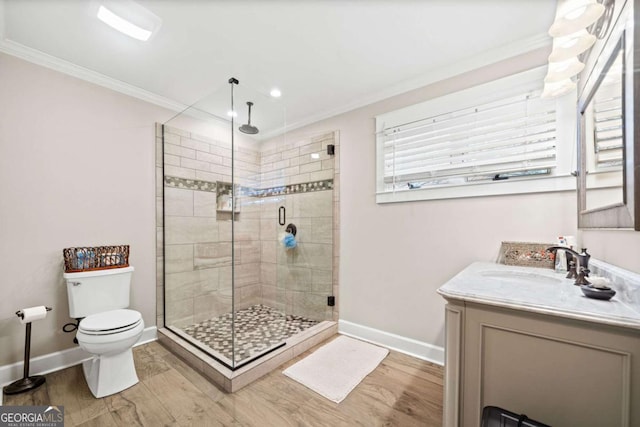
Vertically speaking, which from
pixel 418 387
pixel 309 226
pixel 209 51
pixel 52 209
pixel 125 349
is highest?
pixel 209 51

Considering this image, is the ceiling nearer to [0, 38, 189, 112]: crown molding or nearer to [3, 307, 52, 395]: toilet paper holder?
[0, 38, 189, 112]: crown molding

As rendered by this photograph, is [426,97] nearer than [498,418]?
No

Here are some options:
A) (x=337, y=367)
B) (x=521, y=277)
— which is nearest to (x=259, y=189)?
(x=337, y=367)

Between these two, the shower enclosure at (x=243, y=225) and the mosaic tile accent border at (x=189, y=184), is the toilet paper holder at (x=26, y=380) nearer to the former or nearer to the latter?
the shower enclosure at (x=243, y=225)

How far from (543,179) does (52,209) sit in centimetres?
361

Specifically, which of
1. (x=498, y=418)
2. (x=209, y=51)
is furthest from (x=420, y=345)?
(x=209, y=51)

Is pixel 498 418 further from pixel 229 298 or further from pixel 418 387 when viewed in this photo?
pixel 229 298

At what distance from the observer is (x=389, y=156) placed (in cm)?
237

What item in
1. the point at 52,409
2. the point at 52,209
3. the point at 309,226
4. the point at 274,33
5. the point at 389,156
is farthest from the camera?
the point at 309,226

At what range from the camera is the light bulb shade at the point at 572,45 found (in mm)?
1137

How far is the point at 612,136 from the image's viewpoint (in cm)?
103

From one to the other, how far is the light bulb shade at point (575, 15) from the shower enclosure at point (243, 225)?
190cm

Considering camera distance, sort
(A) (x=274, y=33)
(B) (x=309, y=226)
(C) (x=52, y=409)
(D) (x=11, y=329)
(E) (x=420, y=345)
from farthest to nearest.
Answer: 1. (B) (x=309, y=226)
2. (E) (x=420, y=345)
3. (D) (x=11, y=329)
4. (A) (x=274, y=33)
5. (C) (x=52, y=409)

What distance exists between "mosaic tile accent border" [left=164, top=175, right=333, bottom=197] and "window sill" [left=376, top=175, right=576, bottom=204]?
0.72 metres
